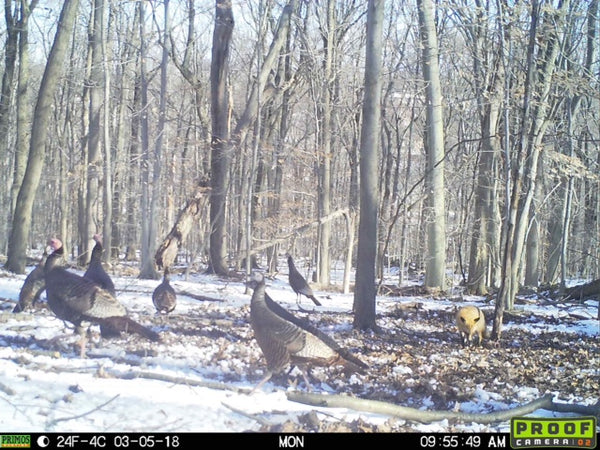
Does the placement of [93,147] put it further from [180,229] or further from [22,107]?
[180,229]

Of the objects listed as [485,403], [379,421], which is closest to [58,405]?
[379,421]

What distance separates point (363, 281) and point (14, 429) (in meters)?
5.64

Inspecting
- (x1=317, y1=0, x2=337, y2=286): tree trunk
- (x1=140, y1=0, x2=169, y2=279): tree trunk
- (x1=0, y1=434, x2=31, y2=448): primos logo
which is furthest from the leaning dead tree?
(x1=0, y1=434, x2=31, y2=448): primos logo

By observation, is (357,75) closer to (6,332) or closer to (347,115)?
(347,115)

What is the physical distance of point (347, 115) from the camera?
818 inches

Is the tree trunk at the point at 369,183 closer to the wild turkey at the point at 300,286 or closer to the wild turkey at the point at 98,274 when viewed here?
the wild turkey at the point at 300,286

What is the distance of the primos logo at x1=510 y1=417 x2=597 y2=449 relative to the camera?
13.5ft

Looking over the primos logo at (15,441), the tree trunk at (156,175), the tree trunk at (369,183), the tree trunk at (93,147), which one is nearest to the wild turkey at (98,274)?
the tree trunk at (369,183)

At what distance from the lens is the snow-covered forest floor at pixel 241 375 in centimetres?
414

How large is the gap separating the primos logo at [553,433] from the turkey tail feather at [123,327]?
3.75 m

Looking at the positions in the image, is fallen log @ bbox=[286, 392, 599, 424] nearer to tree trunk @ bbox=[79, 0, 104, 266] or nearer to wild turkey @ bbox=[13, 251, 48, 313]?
wild turkey @ bbox=[13, 251, 48, 313]

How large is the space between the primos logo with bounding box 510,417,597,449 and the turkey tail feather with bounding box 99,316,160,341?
3746mm

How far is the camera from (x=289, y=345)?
516 cm

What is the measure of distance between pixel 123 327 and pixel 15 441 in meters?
2.54
